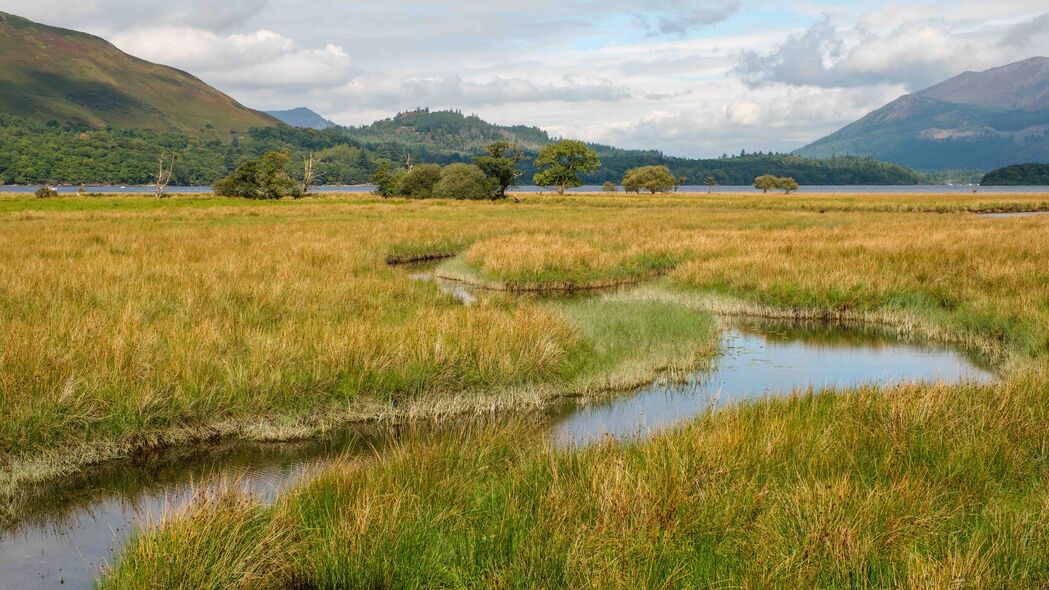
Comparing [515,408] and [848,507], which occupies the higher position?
[848,507]

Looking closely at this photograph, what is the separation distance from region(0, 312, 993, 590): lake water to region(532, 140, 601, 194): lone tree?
83.8 m

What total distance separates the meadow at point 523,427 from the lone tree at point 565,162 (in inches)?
3114

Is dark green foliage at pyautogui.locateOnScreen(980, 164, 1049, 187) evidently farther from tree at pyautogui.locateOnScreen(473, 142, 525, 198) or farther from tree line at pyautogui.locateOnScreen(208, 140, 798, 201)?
tree at pyautogui.locateOnScreen(473, 142, 525, 198)

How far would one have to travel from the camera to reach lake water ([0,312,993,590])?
226 inches

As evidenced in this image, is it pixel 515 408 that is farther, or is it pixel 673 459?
pixel 515 408

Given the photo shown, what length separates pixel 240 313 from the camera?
12.5m

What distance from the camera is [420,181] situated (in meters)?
83.5

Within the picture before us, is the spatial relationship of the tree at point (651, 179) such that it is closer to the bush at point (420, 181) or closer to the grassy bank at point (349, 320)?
the bush at point (420, 181)

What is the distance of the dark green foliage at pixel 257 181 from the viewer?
73.8 meters

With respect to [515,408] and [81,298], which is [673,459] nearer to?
[515,408]

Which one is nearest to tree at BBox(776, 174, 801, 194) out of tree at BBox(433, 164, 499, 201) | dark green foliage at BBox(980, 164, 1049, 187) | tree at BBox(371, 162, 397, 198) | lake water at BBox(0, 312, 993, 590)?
tree at BBox(433, 164, 499, 201)

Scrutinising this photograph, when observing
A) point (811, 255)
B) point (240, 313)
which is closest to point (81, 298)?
point (240, 313)

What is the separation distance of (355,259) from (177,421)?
1383 cm

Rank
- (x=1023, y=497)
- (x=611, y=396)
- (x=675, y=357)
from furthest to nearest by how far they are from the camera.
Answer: (x=675, y=357), (x=611, y=396), (x=1023, y=497)
